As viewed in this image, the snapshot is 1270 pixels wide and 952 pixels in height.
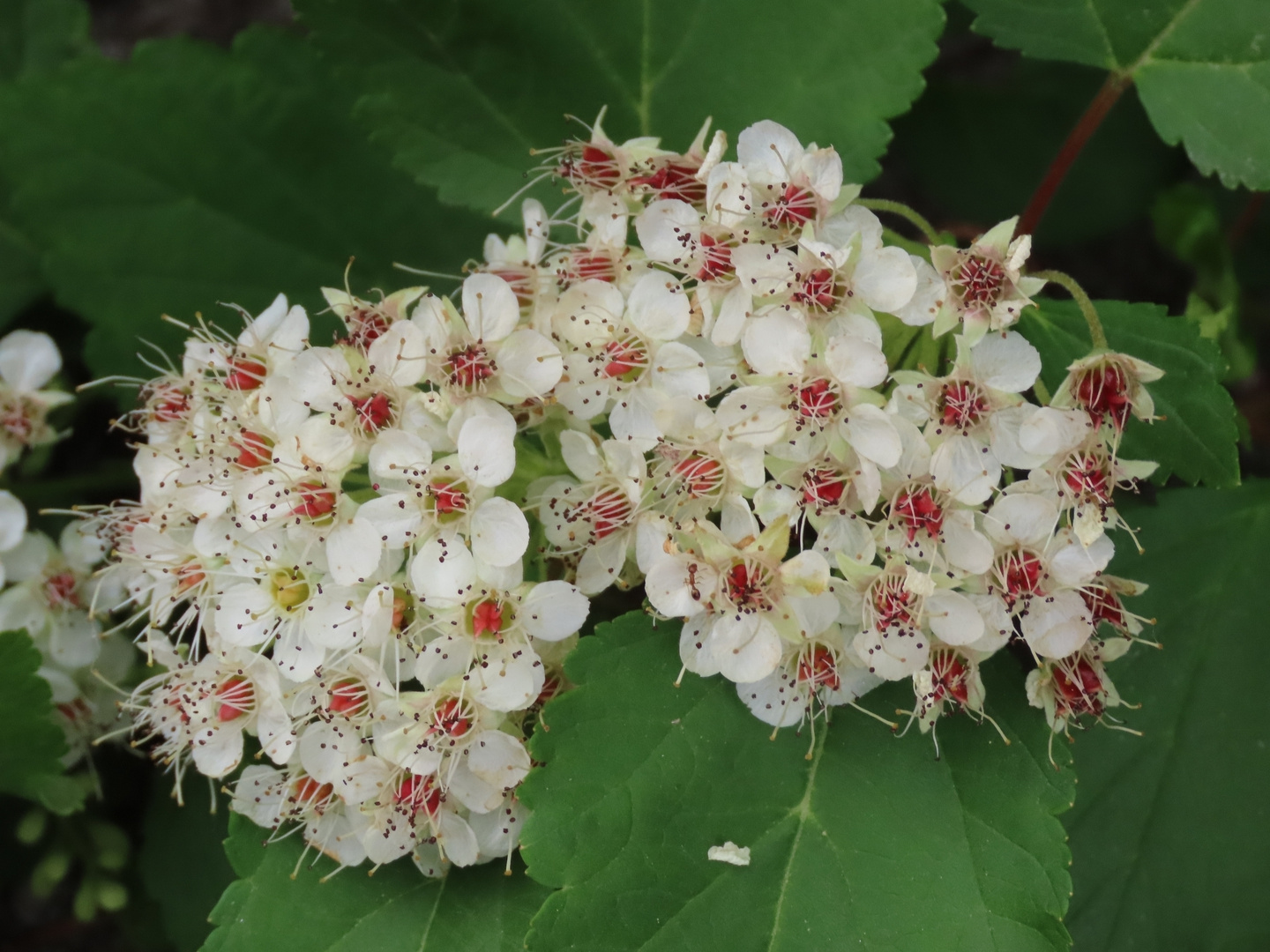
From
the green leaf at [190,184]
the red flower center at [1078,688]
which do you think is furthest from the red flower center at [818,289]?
the green leaf at [190,184]

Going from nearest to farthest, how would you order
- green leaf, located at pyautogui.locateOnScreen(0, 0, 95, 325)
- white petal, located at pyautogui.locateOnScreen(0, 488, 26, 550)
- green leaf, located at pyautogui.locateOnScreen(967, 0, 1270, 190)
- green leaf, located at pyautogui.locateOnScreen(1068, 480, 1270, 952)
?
green leaf, located at pyautogui.locateOnScreen(967, 0, 1270, 190) → green leaf, located at pyautogui.locateOnScreen(1068, 480, 1270, 952) → white petal, located at pyautogui.locateOnScreen(0, 488, 26, 550) → green leaf, located at pyautogui.locateOnScreen(0, 0, 95, 325)

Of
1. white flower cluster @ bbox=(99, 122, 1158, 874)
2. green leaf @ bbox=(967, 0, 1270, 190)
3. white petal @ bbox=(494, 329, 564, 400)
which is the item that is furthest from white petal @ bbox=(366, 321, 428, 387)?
green leaf @ bbox=(967, 0, 1270, 190)

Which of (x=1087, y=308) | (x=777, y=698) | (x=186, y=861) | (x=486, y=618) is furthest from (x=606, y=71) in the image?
(x=186, y=861)

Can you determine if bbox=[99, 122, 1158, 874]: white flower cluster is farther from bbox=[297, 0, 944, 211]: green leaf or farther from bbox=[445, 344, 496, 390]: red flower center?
bbox=[297, 0, 944, 211]: green leaf

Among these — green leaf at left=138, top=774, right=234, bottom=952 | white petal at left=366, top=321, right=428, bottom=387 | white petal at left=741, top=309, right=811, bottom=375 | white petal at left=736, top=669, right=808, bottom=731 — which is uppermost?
white petal at left=741, top=309, right=811, bottom=375

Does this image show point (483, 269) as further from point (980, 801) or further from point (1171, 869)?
point (1171, 869)

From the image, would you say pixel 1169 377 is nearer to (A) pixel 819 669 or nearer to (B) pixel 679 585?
(A) pixel 819 669
